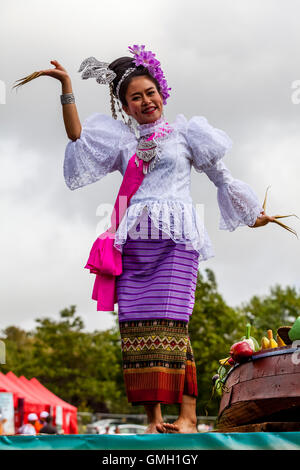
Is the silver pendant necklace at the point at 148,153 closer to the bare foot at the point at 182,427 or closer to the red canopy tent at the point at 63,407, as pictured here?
the bare foot at the point at 182,427

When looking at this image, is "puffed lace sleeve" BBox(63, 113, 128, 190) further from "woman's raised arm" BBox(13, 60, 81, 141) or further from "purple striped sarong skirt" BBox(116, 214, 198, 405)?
"purple striped sarong skirt" BBox(116, 214, 198, 405)

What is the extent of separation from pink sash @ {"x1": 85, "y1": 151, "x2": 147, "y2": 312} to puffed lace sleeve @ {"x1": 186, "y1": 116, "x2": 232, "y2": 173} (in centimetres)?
26

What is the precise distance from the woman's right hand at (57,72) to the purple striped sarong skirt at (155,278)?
925mm

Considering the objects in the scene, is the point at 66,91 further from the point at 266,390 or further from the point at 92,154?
the point at 266,390

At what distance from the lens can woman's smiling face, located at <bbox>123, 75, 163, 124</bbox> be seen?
3.84 meters

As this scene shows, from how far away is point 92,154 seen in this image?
3.93 m

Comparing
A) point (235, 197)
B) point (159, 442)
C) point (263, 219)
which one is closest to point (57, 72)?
point (235, 197)

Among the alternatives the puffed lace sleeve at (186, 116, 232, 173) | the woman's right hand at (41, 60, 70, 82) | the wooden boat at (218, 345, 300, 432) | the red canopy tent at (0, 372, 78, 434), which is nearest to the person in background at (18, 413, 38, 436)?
the red canopy tent at (0, 372, 78, 434)

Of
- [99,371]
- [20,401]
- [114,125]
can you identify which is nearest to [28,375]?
[99,371]

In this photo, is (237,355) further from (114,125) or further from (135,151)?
(114,125)

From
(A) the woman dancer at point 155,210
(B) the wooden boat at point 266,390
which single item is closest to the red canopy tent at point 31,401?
(A) the woman dancer at point 155,210

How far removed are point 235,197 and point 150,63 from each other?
3.13 feet

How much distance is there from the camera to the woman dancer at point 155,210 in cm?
347
